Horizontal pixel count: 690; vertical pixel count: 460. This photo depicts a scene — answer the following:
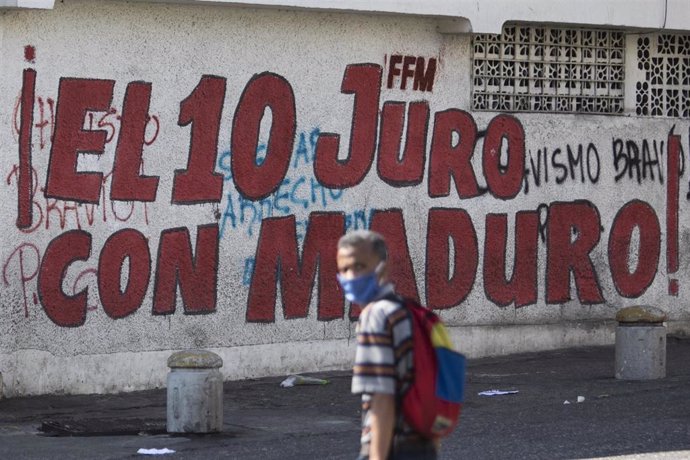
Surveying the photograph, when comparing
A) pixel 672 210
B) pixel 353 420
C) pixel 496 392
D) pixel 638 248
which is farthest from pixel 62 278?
pixel 672 210

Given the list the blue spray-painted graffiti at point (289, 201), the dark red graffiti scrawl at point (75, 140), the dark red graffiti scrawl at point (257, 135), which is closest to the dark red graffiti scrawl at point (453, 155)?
the blue spray-painted graffiti at point (289, 201)

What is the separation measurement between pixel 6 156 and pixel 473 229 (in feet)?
15.9

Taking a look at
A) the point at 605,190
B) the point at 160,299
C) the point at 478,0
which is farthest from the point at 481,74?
the point at 160,299

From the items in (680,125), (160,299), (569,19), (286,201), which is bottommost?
(160,299)

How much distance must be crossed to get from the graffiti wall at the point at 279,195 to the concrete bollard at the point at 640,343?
2054 millimetres

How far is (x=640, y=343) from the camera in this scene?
1263 centimetres

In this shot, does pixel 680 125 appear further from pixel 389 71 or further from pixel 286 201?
pixel 286 201

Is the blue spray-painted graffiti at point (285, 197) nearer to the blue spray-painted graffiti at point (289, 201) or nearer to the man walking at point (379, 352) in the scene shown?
the blue spray-painted graffiti at point (289, 201)

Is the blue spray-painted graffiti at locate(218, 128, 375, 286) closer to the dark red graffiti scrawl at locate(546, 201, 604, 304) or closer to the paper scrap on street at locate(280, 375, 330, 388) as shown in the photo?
the paper scrap on street at locate(280, 375, 330, 388)

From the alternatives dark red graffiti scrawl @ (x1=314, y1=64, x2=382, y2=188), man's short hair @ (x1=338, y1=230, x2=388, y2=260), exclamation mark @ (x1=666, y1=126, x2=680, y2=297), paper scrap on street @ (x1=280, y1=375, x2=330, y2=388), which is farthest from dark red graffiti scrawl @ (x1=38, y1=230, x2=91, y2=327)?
man's short hair @ (x1=338, y1=230, x2=388, y2=260)

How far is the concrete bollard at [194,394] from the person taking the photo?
1040 centimetres

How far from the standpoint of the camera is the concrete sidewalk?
9742 mm

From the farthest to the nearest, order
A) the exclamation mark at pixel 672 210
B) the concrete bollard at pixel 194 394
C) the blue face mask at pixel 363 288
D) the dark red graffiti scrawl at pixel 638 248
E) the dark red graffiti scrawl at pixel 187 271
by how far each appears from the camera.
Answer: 1. the exclamation mark at pixel 672 210
2. the dark red graffiti scrawl at pixel 638 248
3. the dark red graffiti scrawl at pixel 187 271
4. the concrete bollard at pixel 194 394
5. the blue face mask at pixel 363 288

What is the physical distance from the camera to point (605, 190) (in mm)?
15266
